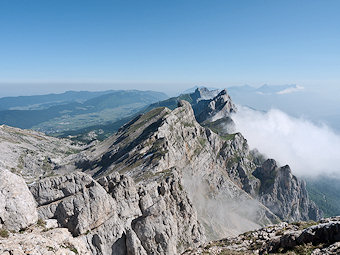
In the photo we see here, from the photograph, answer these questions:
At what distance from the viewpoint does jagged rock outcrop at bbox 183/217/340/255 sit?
79.6 feet

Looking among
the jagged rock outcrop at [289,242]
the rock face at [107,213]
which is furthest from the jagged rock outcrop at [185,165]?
the jagged rock outcrop at [289,242]

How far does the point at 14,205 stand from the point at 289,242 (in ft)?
115

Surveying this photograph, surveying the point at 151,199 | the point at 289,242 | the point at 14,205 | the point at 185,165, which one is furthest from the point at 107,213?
the point at 185,165

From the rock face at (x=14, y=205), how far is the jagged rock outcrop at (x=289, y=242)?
26.0 m

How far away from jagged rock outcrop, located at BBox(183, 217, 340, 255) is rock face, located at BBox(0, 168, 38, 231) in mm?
26002

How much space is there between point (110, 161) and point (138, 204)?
93188mm

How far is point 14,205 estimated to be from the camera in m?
28.1

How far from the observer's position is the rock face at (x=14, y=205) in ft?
88.6

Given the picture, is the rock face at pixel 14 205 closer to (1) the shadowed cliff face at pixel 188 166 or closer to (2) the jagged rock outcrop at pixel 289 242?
(2) the jagged rock outcrop at pixel 289 242

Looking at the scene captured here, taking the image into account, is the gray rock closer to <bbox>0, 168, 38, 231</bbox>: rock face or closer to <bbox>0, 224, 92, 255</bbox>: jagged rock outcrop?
<bbox>0, 168, 38, 231</bbox>: rock face

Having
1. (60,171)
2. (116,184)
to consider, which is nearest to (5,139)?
(60,171)

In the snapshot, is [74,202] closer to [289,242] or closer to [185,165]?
[289,242]

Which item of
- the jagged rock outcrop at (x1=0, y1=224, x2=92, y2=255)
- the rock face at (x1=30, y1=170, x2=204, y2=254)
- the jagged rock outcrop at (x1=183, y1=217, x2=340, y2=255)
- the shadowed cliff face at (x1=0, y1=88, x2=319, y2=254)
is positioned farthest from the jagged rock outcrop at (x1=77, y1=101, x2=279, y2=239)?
the jagged rock outcrop at (x1=0, y1=224, x2=92, y2=255)

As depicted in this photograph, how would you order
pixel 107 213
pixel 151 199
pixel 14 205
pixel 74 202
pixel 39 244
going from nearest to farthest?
pixel 39 244 → pixel 14 205 → pixel 74 202 → pixel 107 213 → pixel 151 199
